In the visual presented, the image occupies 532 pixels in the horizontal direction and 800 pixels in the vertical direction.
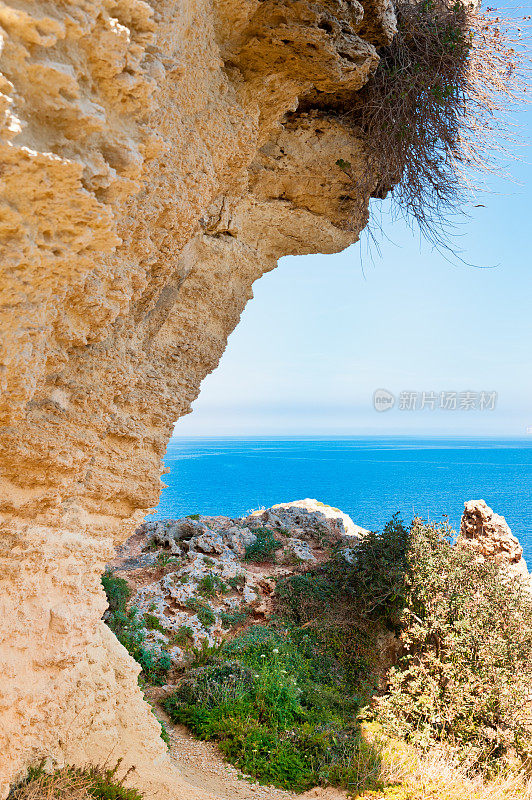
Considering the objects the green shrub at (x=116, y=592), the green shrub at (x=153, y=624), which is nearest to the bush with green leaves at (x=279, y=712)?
the green shrub at (x=153, y=624)

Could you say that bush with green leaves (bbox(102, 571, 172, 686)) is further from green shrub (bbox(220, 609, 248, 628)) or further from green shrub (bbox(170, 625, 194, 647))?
green shrub (bbox(220, 609, 248, 628))

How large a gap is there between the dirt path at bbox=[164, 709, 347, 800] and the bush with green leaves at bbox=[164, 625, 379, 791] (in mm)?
102

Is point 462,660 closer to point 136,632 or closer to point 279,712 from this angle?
point 279,712

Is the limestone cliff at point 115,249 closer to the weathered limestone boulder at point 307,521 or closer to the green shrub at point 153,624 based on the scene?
the green shrub at point 153,624

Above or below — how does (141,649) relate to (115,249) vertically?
below

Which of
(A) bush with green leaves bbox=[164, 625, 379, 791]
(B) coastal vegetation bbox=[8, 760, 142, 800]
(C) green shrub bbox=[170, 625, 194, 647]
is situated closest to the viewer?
(B) coastal vegetation bbox=[8, 760, 142, 800]

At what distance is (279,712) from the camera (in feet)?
20.0

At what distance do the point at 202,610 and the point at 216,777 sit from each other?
2.85 m

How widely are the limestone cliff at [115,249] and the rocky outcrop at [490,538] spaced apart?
7.41 meters

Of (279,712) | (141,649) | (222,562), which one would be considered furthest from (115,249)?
(222,562)

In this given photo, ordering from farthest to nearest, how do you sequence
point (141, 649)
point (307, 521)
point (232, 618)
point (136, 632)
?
point (307, 521) < point (232, 618) < point (136, 632) < point (141, 649)

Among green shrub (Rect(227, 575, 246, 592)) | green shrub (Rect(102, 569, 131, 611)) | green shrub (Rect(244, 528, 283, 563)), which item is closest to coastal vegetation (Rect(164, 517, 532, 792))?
green shrub (Rect(227, 575, 246, 592))

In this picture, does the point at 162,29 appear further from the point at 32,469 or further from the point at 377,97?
the point at 377,97

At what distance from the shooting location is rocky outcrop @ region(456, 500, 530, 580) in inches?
400
